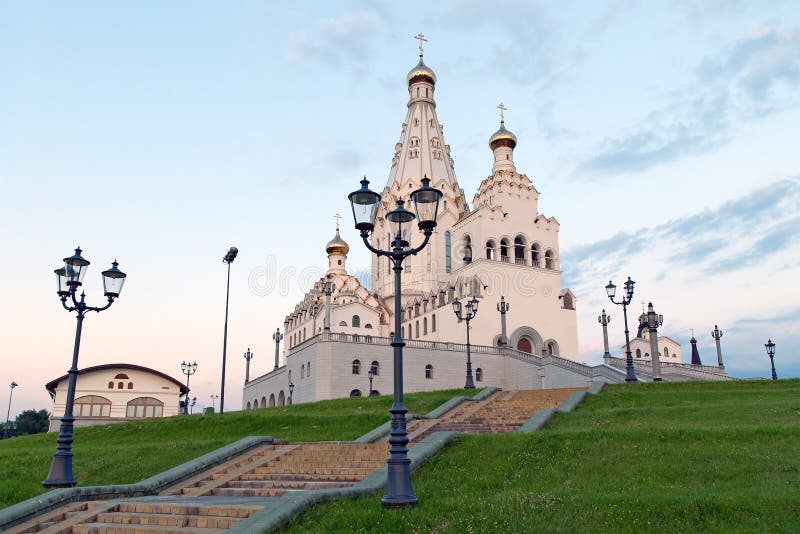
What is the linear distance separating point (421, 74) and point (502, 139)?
13359 millimetres

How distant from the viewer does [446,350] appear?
44.6 meters

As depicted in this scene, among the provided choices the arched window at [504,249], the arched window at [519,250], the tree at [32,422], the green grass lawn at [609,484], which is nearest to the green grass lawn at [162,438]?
the green grass lawn at [609,484]

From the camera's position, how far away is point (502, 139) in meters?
52.9

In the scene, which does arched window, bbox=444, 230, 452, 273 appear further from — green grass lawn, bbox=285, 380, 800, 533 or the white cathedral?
green grass lawn, bbox=285, 380, 800, 533

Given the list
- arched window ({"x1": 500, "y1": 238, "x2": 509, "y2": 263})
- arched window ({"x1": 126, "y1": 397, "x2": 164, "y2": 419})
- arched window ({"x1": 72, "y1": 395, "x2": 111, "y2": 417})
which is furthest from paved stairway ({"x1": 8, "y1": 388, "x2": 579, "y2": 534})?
arched window ({"x1": 72, "y1": 395, "x2": 111, "y2": 417})

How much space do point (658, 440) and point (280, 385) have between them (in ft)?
130

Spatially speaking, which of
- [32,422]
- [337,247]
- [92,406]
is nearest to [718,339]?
[337,247]

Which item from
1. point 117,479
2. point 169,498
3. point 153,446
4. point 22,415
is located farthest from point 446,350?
point 22,415

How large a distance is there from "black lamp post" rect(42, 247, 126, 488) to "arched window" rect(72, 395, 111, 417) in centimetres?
4216

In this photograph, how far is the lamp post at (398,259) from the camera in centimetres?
1034

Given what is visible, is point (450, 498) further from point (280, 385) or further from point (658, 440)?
point (280, 385)

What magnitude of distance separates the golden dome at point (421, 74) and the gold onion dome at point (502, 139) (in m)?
12.0

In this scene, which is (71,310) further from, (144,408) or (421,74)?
(421,74)

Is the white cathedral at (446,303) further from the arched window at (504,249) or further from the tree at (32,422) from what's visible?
the tree at (32,422)
